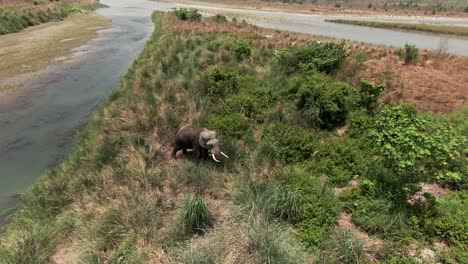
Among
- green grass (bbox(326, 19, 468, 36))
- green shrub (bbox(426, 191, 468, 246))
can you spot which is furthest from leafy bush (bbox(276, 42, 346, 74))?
green grass (bbox(326, 19, 468, 36))

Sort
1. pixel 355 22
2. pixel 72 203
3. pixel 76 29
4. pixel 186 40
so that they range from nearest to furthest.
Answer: pixel 72 203 < pixel 186 40 < pixel 76 29 < pixel 355 22

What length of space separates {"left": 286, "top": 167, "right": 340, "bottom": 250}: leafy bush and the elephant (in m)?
1.79

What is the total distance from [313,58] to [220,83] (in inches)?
166

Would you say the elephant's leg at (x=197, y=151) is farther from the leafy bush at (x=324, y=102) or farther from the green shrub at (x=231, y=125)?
the leafy bush at (x=324, y=102)

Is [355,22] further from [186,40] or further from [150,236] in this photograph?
[150,236]

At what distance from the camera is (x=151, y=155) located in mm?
8023

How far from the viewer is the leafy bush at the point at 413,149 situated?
557cm

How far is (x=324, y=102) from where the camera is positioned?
9.21m

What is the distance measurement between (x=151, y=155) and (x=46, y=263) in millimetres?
3383

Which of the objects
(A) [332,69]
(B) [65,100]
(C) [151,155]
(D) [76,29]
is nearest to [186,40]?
A: (B) [65,100]

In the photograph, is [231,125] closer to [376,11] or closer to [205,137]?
[205,137]

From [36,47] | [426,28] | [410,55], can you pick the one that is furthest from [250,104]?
[426,28]

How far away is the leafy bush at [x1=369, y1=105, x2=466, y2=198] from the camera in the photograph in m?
5.57

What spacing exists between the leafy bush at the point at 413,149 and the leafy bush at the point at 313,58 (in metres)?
6.48
